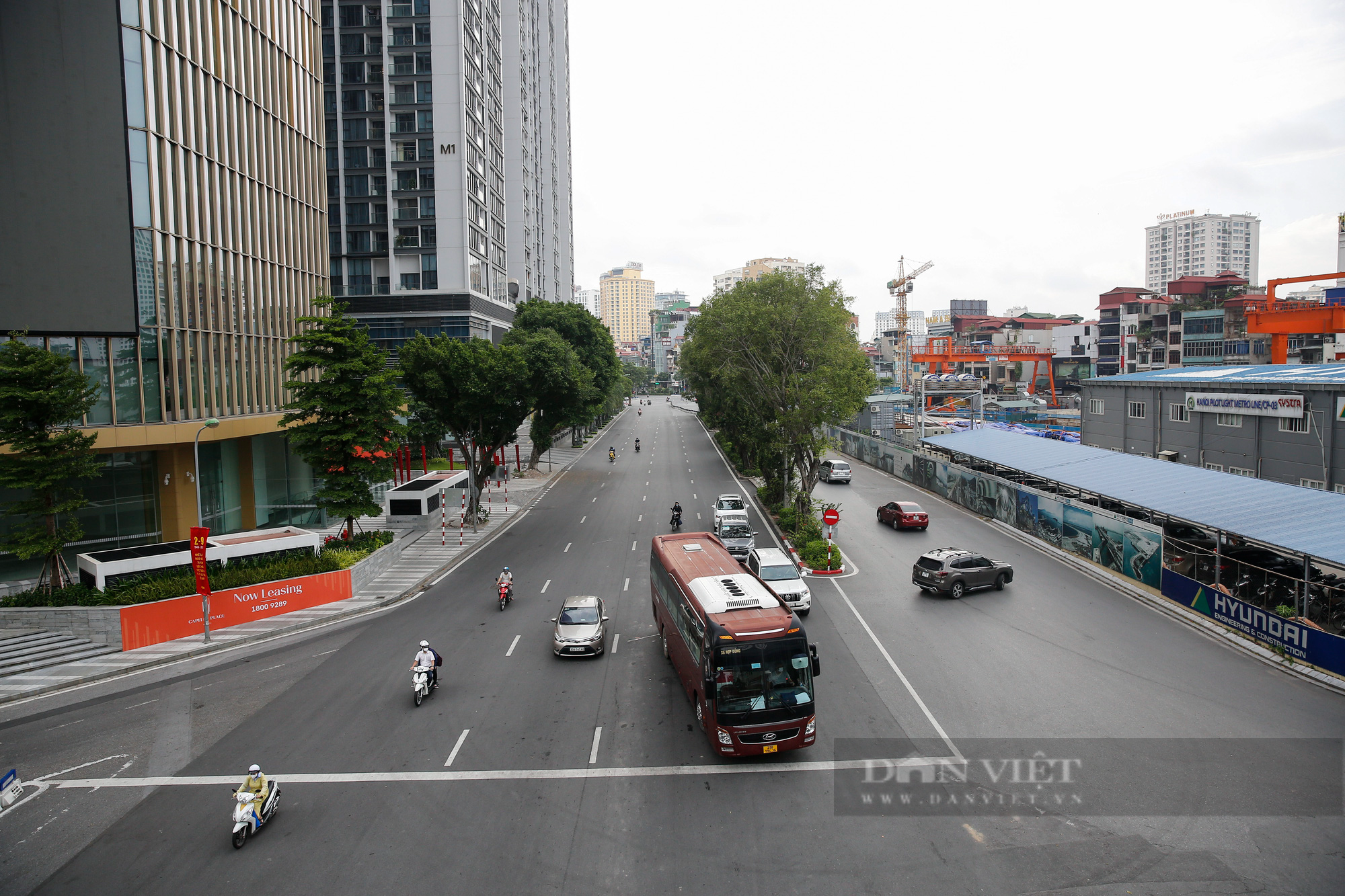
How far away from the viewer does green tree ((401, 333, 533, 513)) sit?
35.8 m

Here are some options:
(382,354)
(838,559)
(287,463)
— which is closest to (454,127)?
(287,463)

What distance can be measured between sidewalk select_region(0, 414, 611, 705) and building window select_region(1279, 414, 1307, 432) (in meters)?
36.5

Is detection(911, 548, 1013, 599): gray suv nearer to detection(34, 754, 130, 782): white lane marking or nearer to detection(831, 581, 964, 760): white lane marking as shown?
detection(831, 581, 964, 760): white lane marking

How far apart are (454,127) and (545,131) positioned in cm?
6074

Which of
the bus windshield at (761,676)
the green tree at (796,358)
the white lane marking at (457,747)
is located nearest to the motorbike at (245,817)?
the white lane marking at (457,747)

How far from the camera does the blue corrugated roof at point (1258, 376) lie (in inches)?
1175

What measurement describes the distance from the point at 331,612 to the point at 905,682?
1875 centimetres

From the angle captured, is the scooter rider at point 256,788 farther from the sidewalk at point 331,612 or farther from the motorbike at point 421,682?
the sidewalk at point 331,612

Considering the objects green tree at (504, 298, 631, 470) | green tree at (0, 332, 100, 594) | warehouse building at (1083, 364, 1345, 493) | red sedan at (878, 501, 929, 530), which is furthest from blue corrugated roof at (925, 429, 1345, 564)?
green tree at (0, 332, 100, 594)

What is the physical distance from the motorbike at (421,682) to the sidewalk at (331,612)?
873 centimetres

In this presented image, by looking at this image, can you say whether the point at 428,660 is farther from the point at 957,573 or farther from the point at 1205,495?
the point at 1205,495

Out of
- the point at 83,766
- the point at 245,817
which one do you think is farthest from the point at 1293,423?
the point at 83,766

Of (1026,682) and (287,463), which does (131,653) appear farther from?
(1026,682)

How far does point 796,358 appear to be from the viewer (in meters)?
34.0
